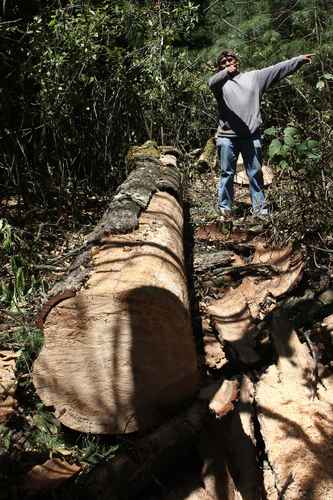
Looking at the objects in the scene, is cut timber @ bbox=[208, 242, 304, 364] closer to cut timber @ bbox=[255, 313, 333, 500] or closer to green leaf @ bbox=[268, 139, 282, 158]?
cut timber @ bbox=[255, 313, 333, 500]

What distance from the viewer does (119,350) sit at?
89.1 inches

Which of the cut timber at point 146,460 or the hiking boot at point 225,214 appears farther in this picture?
the hiking boot at point 225,214

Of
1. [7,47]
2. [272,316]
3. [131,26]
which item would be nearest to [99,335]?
[272,316]

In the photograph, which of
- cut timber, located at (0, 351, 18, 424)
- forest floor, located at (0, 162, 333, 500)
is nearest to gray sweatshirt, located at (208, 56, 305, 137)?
forest floor, located at (0, 162, 333, 500)

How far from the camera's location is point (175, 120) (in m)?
7.35

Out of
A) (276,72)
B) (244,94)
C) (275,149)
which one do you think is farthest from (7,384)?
(276,72)

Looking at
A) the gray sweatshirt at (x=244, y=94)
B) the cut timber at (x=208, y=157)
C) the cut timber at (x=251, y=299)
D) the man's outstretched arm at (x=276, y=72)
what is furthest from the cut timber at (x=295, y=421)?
the cut timber at (x=208, y=157)

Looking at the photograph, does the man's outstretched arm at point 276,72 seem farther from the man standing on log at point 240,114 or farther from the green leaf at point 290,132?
the green leaf at point 290,132

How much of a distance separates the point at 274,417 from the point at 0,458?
1281 millimetres

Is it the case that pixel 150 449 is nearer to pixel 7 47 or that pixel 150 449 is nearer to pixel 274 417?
pixel 274 417

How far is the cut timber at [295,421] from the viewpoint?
70.5 inches

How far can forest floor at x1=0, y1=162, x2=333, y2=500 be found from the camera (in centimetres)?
200

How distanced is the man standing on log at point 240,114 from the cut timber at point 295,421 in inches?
94.6

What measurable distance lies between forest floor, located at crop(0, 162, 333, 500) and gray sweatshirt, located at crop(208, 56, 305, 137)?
1.16 metres
